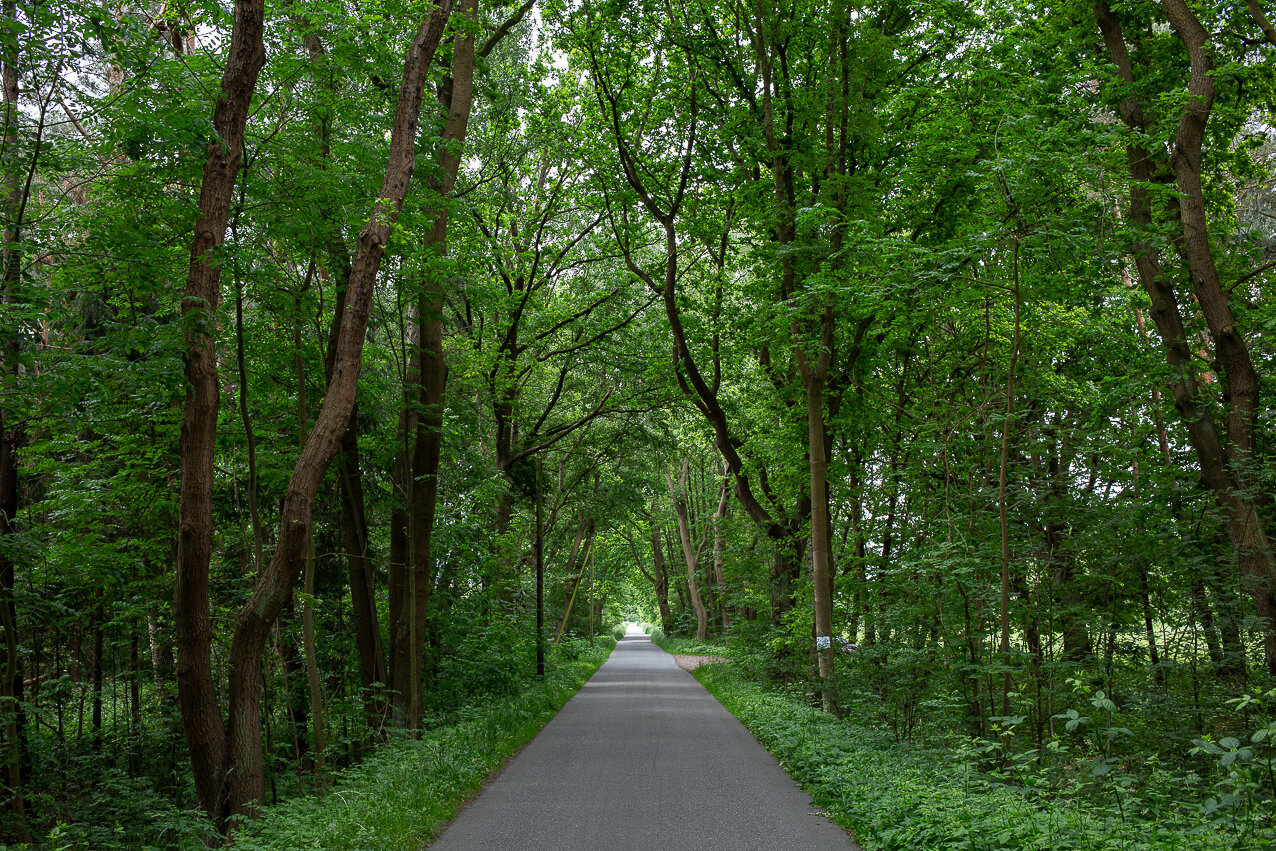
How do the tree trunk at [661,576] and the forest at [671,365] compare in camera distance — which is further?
the tree trunk at [661,576]

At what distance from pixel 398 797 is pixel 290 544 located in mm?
2714

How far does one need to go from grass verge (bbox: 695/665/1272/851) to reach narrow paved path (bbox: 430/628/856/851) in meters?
0.29

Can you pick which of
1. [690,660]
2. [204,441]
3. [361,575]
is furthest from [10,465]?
[690,660]

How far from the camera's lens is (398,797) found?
23.7 feet

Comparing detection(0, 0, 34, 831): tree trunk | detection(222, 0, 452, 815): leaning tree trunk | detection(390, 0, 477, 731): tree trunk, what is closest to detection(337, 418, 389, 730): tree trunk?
detection(390, 0, 477, 731): tree trunk

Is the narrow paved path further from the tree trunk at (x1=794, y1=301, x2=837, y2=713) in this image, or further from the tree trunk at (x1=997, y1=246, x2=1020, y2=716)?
the tree trunk at (x1=997, y1=246, x2=1020, y2=716)

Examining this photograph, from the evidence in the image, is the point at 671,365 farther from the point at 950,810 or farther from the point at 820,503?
the point at 950,810

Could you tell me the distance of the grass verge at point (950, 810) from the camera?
489 centimetres

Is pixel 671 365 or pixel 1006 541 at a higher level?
pixel 671 365

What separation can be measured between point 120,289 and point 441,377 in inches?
181

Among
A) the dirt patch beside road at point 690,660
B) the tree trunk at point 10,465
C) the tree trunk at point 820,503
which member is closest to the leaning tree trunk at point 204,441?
the tree trunk at point 10,465

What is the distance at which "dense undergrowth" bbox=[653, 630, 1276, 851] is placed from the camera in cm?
484

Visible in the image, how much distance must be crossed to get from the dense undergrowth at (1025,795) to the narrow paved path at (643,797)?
1.31 feet

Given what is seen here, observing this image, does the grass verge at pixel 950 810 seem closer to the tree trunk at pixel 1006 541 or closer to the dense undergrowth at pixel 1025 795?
the dense undergrowth at pixel 1025 795
